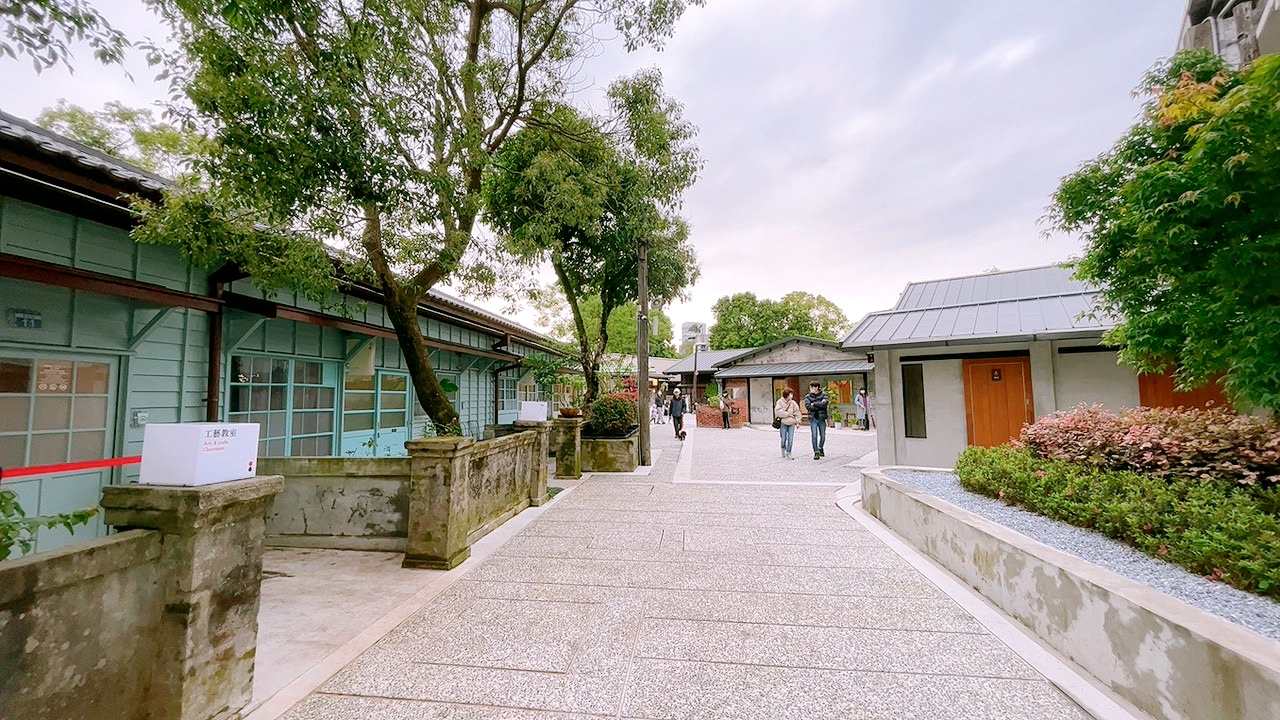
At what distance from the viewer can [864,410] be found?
1711 cm

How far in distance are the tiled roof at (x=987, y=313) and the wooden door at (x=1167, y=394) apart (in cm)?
121

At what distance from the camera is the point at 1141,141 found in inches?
196

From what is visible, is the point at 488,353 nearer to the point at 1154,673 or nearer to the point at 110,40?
the point at 110,40

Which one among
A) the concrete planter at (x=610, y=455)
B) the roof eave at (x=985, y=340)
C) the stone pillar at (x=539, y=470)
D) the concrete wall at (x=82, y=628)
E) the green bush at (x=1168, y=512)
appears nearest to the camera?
the concrete wall at (x=82, y=628)

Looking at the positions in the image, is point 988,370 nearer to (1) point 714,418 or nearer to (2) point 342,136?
(2) point 342,136

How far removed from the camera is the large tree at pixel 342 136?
3.60 meters

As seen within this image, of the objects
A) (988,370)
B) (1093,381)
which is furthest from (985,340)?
(1093,381)

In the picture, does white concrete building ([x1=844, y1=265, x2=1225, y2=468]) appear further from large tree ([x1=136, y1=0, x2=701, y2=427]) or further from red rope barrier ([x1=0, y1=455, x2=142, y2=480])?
red rope barrier ([x1=0, y1=455, x2=142, y2=480])

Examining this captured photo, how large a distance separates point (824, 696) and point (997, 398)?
26.3 feet

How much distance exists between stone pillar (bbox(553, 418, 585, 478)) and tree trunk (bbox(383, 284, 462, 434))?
342 cm

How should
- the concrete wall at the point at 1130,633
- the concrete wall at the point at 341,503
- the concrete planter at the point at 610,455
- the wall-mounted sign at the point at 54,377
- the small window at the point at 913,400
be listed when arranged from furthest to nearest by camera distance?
the concrete planter at the point at 610,455, the small window at the point at 913,400, the concrete wall at the point at 341,503, the wall-mounted sign at the point at 54,377, the concrete wall at the point at 1130,633

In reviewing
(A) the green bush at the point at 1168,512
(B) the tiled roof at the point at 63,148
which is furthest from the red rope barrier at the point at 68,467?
(A) the green bush at the point at 1168,512

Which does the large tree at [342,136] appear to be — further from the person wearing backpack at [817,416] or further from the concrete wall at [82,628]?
the person wearing backpack at [817,416]

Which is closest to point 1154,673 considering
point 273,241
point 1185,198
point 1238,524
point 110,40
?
point 1238,524
